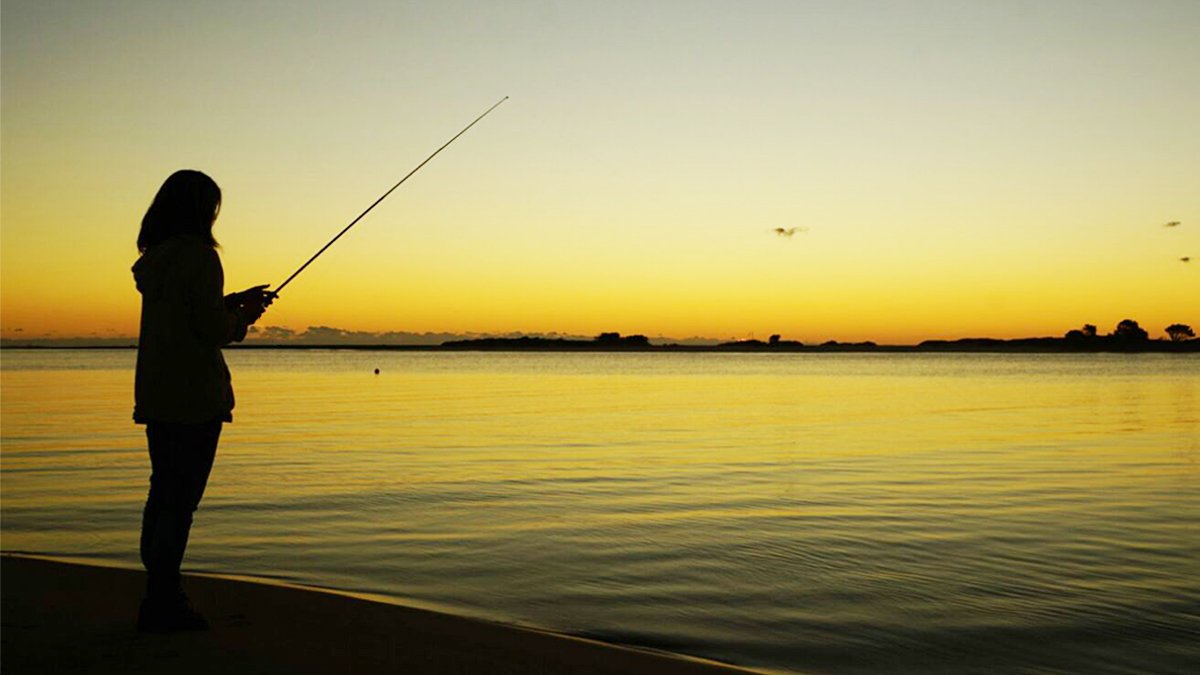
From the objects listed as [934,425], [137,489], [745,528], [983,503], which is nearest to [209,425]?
[745,528]

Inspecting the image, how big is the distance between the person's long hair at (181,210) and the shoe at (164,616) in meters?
1.78

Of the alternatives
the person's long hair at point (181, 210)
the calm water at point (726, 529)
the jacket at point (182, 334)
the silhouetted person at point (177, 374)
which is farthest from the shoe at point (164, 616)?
the calm water at point (726, 529)

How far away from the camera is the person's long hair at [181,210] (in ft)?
16.2

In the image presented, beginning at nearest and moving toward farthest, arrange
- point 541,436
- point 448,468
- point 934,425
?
1. point 448,468
2. point 541,436
3. point 934,425

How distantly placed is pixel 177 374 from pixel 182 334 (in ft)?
0.66

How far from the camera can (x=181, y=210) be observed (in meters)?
4.93

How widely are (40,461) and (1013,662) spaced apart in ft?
48.7

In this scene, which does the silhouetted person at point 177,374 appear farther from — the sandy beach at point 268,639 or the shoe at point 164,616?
the sandy beach at point 268,639

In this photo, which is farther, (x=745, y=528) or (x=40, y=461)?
(x=40, y=461)

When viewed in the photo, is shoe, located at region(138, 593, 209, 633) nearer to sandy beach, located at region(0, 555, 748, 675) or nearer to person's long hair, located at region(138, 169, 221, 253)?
sandy beach, located at region(0, 555, 748, 675)

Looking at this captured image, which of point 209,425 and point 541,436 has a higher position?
point 209,425

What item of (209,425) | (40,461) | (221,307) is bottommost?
(40,461)

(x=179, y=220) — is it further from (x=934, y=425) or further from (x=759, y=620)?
(x=934, y=425)

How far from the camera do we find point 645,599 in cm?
716
